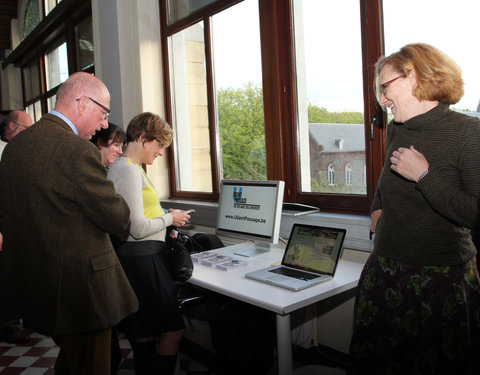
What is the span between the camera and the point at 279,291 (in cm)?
176

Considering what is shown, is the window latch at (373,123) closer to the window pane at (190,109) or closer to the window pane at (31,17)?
the window pane at (190,109)

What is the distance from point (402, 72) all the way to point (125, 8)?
127 inches

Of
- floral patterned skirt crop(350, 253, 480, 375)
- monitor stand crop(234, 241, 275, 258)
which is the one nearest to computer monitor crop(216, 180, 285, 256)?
monitor stand crop(234, 241, 275, 258)

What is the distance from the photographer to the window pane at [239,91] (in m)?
3.03

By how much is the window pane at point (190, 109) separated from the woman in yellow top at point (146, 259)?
1676mm

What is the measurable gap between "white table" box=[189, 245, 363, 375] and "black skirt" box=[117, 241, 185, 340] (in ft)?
0.57

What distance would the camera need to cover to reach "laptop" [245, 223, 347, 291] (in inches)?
72.6

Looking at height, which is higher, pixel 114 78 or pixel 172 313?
pixel 114 78

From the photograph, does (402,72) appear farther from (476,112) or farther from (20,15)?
(20,15)

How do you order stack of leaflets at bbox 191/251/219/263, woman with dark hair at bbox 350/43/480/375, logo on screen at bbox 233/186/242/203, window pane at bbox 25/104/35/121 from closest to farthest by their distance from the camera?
woman with dark hair at bbox 350/43/480/375
stack of leaflets at bbox 191/251/219/263
logo on screen at bbox 233/186/242/203
window pane at bbox 25/104/35/121

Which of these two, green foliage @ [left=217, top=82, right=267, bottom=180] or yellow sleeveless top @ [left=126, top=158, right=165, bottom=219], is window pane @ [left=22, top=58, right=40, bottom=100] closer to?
green foliage @ [left=217, top=82, right=267, bottom=180]

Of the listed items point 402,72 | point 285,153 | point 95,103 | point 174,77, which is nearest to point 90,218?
point 95,103

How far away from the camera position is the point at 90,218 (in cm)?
140

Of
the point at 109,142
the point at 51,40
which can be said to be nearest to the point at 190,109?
the point at 109,142
